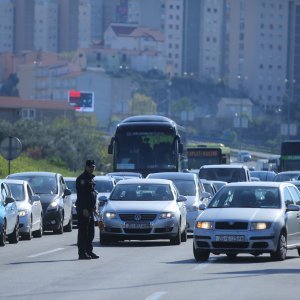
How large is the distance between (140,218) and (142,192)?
165 centimetres

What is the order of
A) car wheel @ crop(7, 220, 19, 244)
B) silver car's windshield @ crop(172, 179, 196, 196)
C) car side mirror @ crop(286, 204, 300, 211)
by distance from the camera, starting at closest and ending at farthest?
car side mirror @ crop(286, 204, 300, 211) < car wheel @ crop(7, 220, 19, 244) < silver car's windshield @ crop(172, 179, 196, 196)

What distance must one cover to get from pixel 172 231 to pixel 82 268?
7248 millimetres

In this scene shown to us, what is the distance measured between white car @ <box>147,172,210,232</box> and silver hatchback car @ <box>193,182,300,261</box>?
948 centimetres

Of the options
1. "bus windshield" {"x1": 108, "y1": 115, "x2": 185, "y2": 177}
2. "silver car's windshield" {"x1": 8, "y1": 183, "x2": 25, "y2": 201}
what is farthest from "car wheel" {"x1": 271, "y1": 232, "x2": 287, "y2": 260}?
"bus windshield" {"x1": 108, "y1": 115, "x2": 185, "y2": 177}

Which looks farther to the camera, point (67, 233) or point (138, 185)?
point (67, 233)

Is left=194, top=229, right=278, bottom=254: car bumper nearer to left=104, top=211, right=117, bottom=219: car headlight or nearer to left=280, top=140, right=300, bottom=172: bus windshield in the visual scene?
left=104, top=211, right=117, bottom=219: car headlight

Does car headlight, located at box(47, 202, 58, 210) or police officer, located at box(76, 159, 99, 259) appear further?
car headlight, located at box(47, 202, 58, 210)

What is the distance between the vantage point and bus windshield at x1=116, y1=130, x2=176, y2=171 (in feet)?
172

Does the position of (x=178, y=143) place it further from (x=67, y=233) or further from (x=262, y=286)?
(x=262, y=286)

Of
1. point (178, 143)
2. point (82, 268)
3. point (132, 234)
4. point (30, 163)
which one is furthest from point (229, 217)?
point (30, 163)

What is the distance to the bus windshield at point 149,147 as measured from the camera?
52312 mm

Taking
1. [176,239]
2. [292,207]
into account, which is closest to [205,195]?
[176,239]

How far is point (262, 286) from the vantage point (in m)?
19.3

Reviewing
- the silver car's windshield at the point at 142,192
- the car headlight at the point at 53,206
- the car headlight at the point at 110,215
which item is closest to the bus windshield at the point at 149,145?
the car headlight at the point at 53,206
